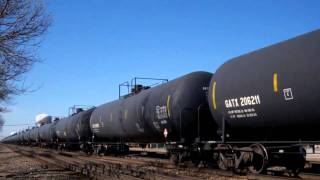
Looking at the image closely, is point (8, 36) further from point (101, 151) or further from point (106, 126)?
point (101, 151)

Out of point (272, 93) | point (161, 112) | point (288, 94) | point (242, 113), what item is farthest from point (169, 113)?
point (288, 94)

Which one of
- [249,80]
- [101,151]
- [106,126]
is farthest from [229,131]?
[101,151]

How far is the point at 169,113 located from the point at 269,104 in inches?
240

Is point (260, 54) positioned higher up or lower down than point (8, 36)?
lower down

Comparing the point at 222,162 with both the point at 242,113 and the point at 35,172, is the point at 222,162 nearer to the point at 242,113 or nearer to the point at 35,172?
the point at 242,113

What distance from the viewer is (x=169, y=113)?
56.3 feet

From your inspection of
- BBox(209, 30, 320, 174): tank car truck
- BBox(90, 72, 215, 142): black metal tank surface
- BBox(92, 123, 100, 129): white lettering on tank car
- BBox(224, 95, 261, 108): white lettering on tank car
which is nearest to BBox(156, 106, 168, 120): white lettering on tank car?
BBox(90, 72, 215, 142): black metal tank surface

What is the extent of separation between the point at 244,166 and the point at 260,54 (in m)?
3.46

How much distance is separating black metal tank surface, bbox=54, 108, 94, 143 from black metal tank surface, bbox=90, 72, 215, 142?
31.3ft

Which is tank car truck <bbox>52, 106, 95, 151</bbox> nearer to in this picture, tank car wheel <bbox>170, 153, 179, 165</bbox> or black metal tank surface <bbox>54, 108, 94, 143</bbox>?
black metal tank surface <bbox>54, 108, 94, 143</bbox>

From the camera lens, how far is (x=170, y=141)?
717 inches

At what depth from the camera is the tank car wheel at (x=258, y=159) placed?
12.5 meters

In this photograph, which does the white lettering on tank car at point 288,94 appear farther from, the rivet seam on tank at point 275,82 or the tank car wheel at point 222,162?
the tank car wheel at point 222,162

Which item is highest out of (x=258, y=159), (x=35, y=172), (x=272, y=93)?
(x=272, y=93)
